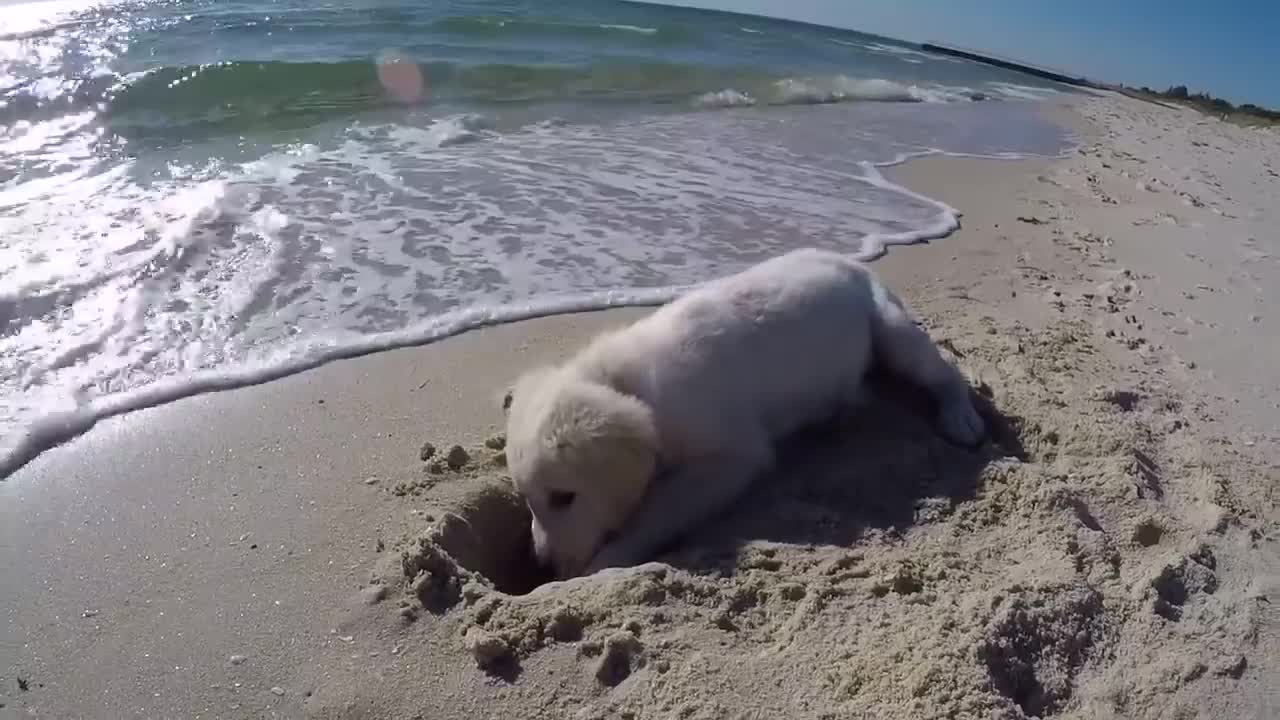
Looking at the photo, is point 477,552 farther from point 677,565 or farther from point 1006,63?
point 1006,63

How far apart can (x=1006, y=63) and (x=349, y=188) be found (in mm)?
35086

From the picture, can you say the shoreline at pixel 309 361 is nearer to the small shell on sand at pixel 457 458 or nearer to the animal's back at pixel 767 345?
the small shell on sand at pixel 457 458

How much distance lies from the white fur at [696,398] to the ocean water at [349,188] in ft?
5.71

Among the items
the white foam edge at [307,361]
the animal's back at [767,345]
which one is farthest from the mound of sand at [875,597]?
the white foam edge at [307,361]

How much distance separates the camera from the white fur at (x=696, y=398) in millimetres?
3080

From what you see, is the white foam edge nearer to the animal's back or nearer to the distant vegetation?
the animal's back

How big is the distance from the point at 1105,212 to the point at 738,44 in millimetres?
18975

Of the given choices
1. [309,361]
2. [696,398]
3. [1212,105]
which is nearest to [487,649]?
[696,398]

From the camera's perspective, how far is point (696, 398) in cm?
348

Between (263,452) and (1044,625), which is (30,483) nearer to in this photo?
(263,452)

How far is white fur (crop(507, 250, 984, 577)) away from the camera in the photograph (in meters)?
3.08

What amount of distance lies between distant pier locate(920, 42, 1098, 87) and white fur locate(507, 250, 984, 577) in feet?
105

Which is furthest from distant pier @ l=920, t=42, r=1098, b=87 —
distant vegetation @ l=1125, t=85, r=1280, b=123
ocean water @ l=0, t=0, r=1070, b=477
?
ocean water @ l=0, t=0, r=1070, b=477

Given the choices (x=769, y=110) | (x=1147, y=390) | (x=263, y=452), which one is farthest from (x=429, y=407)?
(x=769, y=110)
